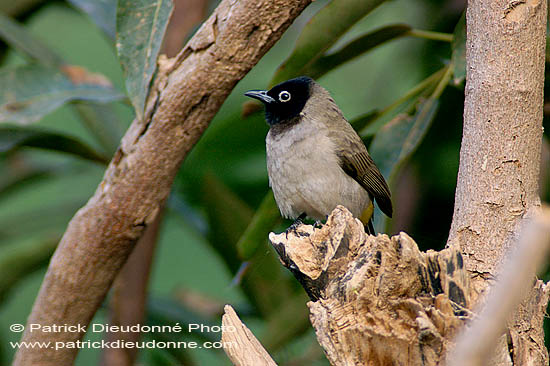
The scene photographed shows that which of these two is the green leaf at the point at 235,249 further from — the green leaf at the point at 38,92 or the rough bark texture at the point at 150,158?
the rough bark texture at the point at 150,158

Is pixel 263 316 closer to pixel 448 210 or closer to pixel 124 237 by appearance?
pixel 448 210

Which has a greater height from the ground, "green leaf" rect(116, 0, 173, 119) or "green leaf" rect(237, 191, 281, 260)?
"green leaf" rect(116, 0, 173, 119)

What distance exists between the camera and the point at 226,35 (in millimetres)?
1913

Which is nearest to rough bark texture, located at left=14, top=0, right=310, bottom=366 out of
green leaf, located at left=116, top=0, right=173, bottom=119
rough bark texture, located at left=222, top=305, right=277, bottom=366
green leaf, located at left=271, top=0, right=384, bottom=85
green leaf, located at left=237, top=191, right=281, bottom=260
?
green leaf, located at left=116, top=0, right=173, bottom=119

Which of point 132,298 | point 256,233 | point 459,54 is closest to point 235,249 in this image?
point 132,298

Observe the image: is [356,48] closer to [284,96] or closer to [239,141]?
[284,96]

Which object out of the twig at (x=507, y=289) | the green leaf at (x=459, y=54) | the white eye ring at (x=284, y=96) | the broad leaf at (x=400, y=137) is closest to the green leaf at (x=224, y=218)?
the white eye ring at (x=284, y=96)

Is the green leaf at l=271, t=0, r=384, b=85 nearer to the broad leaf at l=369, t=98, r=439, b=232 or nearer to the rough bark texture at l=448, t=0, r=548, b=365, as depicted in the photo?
the broad leaf at l=369, t=98, r=439, b=232

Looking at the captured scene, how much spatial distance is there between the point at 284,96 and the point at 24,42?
1249 mm

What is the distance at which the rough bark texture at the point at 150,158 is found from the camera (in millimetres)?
1918

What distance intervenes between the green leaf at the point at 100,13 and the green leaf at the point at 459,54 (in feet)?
4.81

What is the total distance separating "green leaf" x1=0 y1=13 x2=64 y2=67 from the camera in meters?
2.89

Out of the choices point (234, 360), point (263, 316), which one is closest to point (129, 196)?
point (234, 360)

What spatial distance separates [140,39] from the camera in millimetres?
1965
